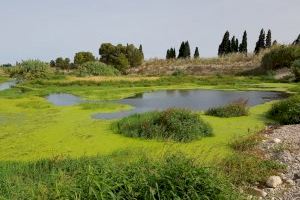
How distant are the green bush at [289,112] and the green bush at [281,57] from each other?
105ft

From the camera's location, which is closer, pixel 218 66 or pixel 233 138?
pixel 233 138

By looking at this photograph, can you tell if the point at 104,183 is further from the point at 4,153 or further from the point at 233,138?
the point at 233,138

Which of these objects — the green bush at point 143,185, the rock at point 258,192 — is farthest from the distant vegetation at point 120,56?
the green bush at point 143,185

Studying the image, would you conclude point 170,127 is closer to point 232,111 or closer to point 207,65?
point 232,111

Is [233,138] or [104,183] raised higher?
[104,183]

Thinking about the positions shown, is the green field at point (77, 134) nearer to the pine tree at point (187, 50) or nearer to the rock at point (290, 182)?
the rock at point (290, 182)

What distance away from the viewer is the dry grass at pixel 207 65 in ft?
200

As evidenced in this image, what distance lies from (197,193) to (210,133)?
807 centimetres

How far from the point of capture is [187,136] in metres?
13.3

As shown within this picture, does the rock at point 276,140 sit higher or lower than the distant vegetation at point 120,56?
lower

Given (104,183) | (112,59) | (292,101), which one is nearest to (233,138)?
(292,101)

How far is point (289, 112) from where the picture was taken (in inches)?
647

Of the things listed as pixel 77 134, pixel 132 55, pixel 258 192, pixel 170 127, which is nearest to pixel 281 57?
pixel 132 55

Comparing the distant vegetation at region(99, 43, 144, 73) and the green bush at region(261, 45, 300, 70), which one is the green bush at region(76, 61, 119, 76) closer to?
the distant vegetation at region(99, 43, 144, 73)
